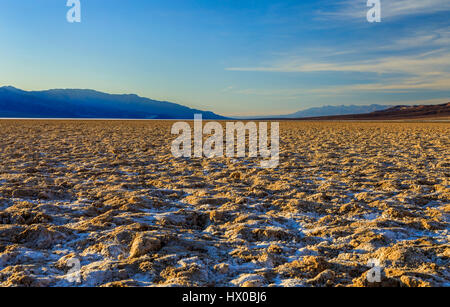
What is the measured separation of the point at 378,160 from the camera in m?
9.98

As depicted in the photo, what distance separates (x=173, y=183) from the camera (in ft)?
22.8

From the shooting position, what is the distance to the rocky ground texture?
120 inches

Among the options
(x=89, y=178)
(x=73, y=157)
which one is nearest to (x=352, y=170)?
(x=89, y=178)

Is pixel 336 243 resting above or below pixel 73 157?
below

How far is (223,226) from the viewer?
442cm

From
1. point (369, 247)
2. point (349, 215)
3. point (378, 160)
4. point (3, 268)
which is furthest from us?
point (378, 160)

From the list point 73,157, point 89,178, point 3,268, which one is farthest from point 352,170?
point 73,157

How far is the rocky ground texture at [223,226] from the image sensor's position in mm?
3055

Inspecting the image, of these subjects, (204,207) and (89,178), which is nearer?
(204,207)
